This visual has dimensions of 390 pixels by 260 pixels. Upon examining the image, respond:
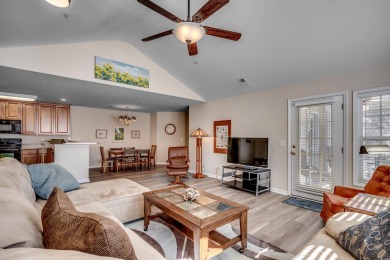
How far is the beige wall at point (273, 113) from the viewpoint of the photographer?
131 inches

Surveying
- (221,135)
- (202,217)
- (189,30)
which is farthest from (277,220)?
(221,135)

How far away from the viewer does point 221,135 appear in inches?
223

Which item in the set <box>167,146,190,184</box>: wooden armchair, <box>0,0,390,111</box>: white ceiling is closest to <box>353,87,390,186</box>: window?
<box>0,0,390,111</box>: white ceiling

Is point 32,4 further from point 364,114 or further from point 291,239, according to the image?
point 364,114

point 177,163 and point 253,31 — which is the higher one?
point 253,31

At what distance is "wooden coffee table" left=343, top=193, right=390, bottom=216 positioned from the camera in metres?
1.82

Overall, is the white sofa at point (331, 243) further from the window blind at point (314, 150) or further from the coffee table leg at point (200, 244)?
the window blind at point (314, 150)

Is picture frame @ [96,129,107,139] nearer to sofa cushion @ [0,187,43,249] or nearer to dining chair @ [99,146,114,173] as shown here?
dining chair @ [99,146,114,173]

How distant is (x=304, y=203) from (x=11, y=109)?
26.8ft

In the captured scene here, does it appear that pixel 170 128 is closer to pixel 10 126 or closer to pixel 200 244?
pixel 10 126

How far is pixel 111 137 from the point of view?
316 inches

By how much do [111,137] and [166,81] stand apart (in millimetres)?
4504

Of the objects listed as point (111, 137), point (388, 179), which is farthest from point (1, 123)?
point (388, 179)

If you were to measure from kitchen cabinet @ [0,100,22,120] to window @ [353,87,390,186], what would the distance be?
8.58 m
